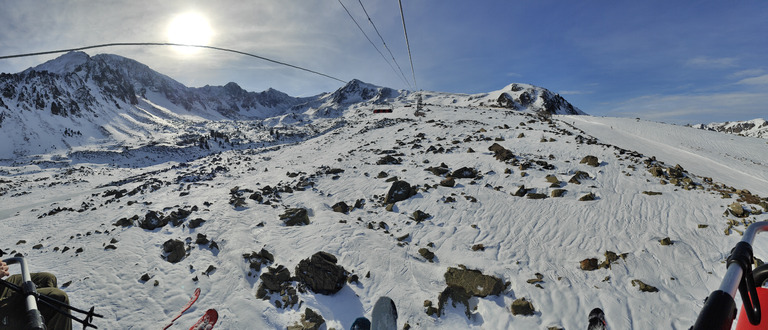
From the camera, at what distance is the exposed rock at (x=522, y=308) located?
26.2ft

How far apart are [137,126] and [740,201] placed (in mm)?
157224

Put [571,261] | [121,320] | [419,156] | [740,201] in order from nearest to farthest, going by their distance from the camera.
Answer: [121,320] < [571,261] < [740,201] < [419,156]

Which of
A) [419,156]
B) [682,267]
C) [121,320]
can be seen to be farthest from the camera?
[419,156]

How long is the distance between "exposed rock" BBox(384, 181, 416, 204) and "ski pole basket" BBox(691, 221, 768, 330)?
14.3 metres

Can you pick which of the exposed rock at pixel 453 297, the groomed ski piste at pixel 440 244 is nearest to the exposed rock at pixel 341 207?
the groomed ski piste at pixel 440 244

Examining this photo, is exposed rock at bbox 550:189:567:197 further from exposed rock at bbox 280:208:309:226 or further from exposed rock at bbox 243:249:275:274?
exposed rock at bbox 243:249:275:274

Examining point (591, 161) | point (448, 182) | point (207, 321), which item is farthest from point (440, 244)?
point (591, 161)

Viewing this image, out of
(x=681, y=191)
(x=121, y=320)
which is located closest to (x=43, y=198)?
(x=121, y=320)

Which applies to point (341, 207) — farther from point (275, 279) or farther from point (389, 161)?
point (389, 161)

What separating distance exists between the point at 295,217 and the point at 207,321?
269 inches

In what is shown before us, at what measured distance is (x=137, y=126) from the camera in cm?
11506

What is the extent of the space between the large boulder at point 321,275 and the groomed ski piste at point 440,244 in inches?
12.4

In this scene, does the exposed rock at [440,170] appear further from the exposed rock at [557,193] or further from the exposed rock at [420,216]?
the exposed rock at [557,193]

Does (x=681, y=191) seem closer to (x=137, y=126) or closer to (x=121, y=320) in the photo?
(x=121, y=320)
